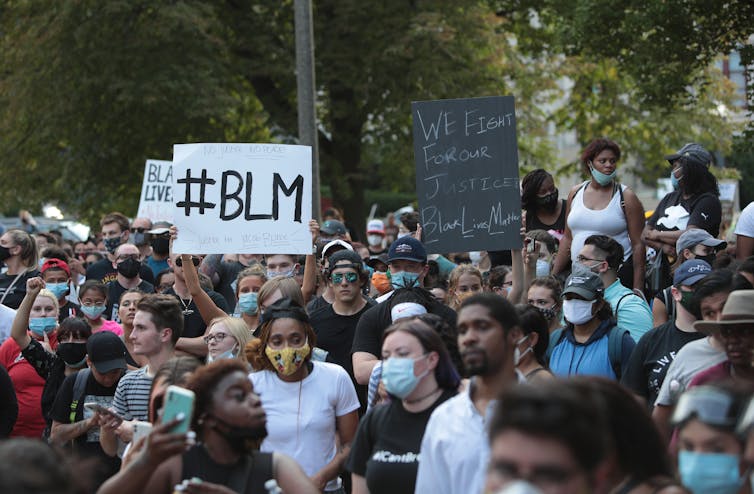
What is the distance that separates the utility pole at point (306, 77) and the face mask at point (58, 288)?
4.22 meters

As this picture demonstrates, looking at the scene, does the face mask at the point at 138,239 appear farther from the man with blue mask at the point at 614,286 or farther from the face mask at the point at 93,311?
the man with blue mask at the point at 614,286

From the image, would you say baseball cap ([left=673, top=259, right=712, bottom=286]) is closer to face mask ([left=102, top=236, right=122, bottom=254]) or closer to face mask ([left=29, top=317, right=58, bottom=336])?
face mask ([left=29, top=317, right=58, bottom=336])

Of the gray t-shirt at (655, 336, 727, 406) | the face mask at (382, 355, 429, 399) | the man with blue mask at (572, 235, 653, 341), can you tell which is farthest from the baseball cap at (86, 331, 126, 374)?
the gray t-shirt at (655, 336, 727, 406)

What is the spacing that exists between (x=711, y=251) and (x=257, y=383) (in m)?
3.43

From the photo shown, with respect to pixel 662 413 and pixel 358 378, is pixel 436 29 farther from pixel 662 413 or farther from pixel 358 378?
pixel 662 413

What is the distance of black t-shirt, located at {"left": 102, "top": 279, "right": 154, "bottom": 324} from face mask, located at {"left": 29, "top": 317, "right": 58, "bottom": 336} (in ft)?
3.63

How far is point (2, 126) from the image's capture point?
22594 mm

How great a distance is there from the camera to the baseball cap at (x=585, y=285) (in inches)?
285

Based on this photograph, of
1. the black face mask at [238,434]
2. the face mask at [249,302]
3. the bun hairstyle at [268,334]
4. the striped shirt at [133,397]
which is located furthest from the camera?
the face mask at [249,302]

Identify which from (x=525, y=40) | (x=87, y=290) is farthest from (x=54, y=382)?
(x=525, y=40)

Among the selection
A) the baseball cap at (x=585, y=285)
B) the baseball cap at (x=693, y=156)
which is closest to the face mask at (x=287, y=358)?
the baseball cap at (x=585, y=285)

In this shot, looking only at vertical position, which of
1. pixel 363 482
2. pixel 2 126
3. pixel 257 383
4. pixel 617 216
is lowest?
pixel 363 482

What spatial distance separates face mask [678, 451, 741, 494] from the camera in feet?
Result: 12.4

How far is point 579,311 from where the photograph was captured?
7242 mm
